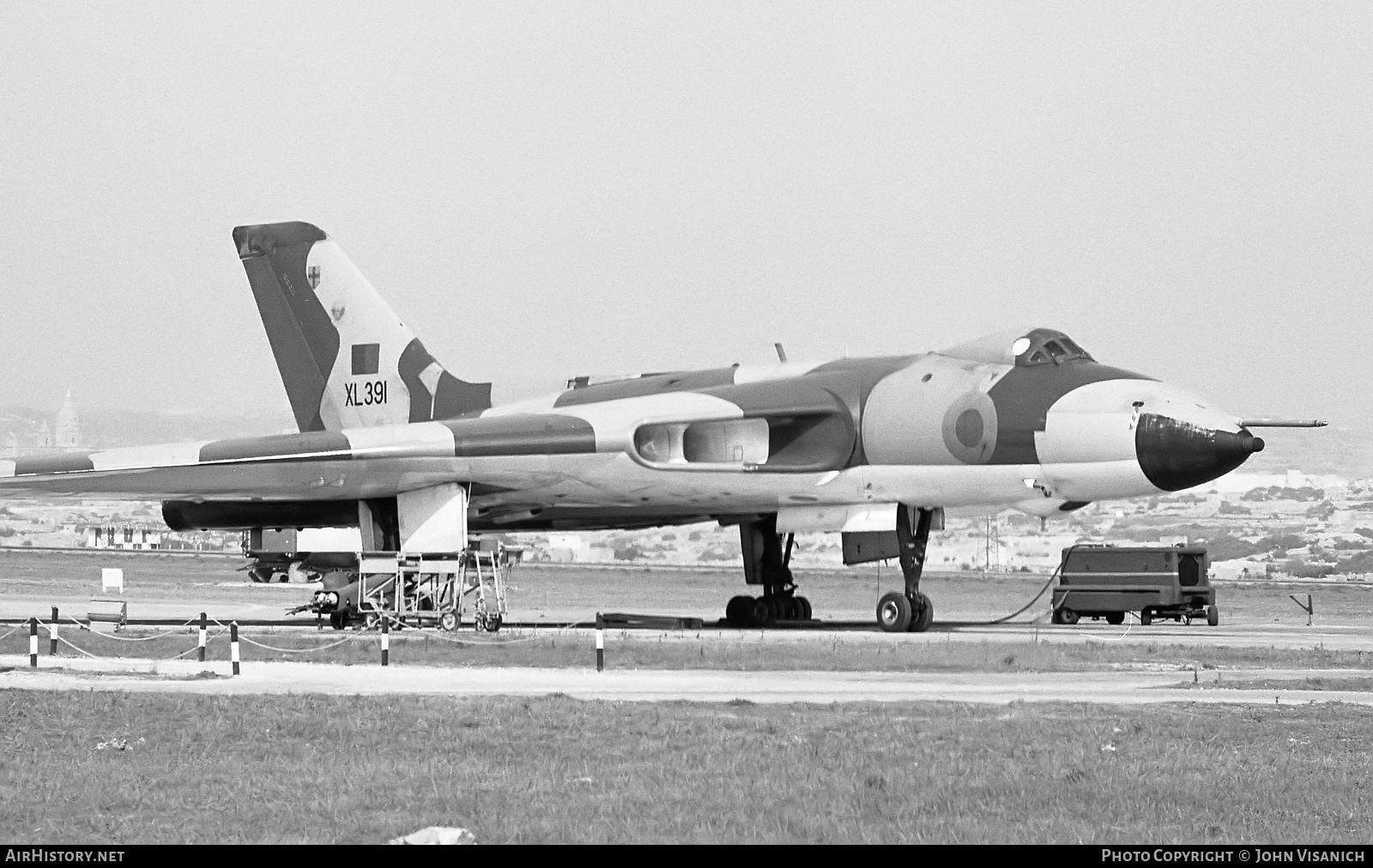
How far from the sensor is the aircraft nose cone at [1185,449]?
A: 20.8 meters

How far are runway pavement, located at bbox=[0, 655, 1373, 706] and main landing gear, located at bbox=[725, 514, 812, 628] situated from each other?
907 cm

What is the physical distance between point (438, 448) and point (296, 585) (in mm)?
30759

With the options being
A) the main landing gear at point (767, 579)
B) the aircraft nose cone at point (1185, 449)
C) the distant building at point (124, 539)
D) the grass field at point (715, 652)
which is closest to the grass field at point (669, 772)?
the grass field at point (715, 652)

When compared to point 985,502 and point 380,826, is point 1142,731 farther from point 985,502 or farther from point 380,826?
point 985,502

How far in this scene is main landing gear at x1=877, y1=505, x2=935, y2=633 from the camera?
23.1m

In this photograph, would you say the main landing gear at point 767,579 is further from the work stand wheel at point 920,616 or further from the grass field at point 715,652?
the grass field at point 715,652

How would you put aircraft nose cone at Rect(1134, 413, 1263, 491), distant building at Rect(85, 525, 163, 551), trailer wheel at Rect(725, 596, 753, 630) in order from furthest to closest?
1. distant building at Rect(85, 525, 163, 551)
2. trailer wheel at Rect(725, 596, 753, 630)
3. aircraft nose cone at Rect(1134, 413, 1263, 491)

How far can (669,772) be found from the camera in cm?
1006

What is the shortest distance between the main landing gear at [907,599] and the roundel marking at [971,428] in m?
1.37

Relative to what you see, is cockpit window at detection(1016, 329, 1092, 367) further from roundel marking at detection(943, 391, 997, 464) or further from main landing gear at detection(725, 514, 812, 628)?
main landing gear at detection(725, 514, 812, 628)

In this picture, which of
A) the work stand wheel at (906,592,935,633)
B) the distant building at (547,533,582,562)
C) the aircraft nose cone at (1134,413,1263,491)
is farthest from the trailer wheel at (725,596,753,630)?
the distant building at (547,533,582,562)

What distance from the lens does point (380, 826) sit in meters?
8.33

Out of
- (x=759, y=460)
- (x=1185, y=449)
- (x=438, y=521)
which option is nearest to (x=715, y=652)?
(x=759, y=460)
